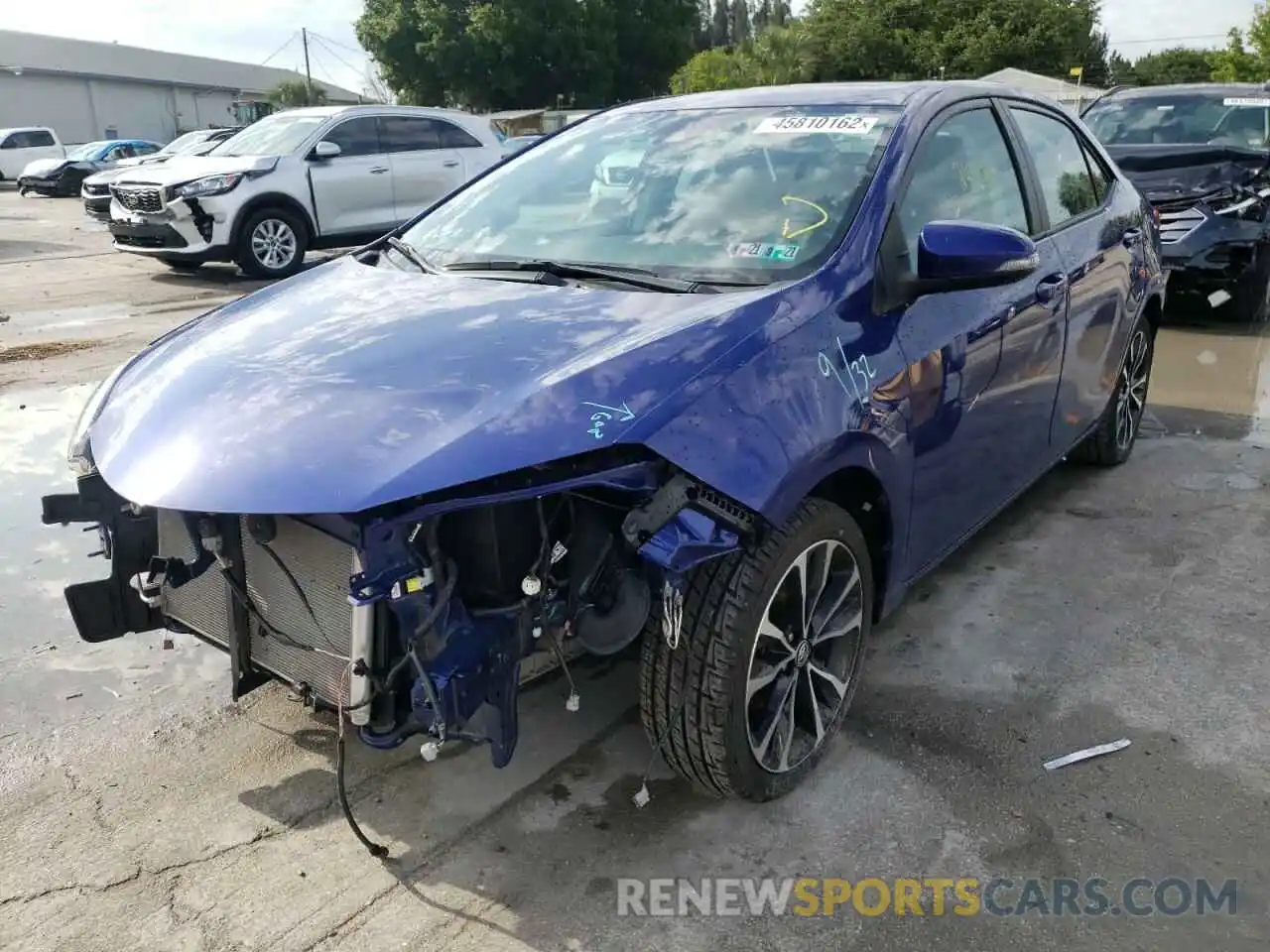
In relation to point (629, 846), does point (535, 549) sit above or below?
above

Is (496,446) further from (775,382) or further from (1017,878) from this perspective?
(1017,878)

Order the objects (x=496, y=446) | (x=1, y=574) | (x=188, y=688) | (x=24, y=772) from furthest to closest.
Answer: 1. (x=1, y=574)
2. (x=188, y=688)
3. (x=24, y=772)
4. (x=496, y=446)

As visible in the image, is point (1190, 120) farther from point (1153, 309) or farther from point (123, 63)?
point (123, 63)

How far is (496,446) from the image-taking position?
205 centimetres

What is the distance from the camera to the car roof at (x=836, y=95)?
3314 mm

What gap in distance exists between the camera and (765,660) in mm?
2539

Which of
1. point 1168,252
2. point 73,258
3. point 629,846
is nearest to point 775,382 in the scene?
point 629,846

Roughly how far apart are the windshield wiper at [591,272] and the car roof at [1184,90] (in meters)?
8.71

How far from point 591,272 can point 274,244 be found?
926 centimetres

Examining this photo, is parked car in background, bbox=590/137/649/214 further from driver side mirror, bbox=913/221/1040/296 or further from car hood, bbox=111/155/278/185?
car hood, bbox=111/155/278/185

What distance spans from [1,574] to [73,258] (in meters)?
11.3

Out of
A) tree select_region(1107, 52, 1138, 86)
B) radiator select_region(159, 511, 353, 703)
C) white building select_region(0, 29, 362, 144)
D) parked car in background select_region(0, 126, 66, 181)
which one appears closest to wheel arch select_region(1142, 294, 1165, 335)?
radiator select_region(159, 511, 353, 703)

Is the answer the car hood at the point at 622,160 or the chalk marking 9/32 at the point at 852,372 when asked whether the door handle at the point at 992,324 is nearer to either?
the chalk marking 9/32 at the point at 852,372

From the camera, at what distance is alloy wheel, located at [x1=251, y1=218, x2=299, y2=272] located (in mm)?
10984
